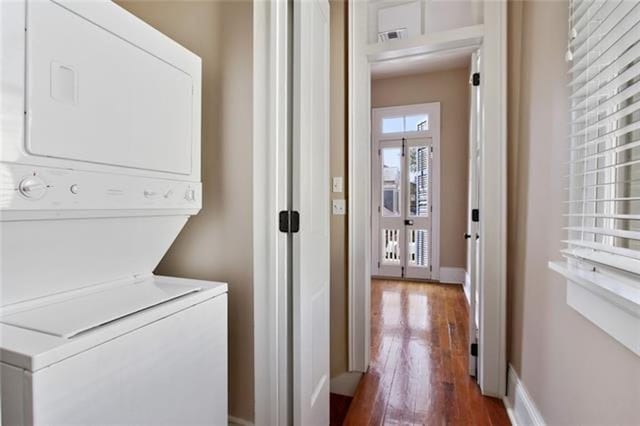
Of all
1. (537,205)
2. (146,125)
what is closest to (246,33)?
(146,125)

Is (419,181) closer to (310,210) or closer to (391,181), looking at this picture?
(391,181)

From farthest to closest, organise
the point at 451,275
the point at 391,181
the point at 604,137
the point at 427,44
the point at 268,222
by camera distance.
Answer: the point at 391,181, the point at 451,275, the point at 427,44, the point at 268,222, the point at 604,137

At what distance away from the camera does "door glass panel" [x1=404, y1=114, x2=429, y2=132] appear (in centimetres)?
466

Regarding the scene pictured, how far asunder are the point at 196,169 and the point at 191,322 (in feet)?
1.82

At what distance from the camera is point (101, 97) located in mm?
837

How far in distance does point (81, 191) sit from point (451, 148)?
460 centimetres

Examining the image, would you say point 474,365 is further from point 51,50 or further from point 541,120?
point 51,50

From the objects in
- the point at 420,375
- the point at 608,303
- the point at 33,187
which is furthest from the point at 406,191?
the point at 33,187

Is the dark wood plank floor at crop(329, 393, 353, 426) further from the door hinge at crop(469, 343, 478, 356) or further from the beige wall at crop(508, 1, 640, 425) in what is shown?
the beige wall at crop(508, 1, 640, 425)

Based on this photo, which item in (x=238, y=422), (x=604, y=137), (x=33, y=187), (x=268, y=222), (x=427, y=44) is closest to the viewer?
(x=33, y=187)

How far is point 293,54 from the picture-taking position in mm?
1196

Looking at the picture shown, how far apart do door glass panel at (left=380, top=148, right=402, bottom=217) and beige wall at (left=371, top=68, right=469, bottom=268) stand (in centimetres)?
61

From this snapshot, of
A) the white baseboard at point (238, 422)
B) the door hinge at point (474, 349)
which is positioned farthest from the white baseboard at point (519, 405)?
the white baseboard at point (238, 422)

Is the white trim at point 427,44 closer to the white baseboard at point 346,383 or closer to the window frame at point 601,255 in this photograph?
the window frame at point 601,255
